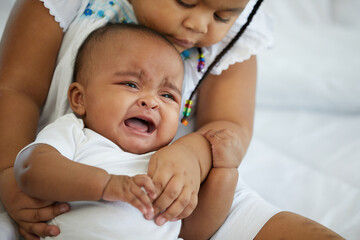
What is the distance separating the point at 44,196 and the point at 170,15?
0.50 meters

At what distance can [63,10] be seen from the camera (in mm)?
1031

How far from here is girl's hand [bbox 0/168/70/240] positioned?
2.50ft

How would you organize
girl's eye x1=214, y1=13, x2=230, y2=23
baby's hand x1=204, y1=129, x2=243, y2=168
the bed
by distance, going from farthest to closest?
the bed → girl's eye x1=214, y1=13, x2=230, y2=23 → baby's hand x1=204, y1=129, x2=243, y2=168

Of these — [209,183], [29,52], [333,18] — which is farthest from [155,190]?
[333,18]

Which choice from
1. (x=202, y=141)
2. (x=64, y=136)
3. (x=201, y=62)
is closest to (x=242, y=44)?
(x=201, y=62)

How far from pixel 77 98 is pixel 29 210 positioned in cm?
28

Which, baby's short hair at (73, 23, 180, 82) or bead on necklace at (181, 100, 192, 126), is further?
bead on necklace at (181, 100, 192, 126)

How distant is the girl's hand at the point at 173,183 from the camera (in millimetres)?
767

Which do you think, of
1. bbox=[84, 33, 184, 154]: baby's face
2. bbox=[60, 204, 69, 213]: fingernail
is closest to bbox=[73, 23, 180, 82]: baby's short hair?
bbox=[84, 33, 184, 154]: baby's face

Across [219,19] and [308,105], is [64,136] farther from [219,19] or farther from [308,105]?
[308,105]

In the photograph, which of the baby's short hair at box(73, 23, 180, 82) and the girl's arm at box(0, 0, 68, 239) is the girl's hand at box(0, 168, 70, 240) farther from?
the baby's short hair at box(73, 23, 180, 82)

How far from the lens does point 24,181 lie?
710 mm

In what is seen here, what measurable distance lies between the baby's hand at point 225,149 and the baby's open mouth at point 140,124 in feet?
0.46

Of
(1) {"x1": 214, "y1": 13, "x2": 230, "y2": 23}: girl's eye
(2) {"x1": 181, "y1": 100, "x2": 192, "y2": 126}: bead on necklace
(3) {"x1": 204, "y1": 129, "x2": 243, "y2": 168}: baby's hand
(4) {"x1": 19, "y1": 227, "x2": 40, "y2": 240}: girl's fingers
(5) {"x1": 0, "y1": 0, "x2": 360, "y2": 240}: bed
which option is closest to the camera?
(4) {"x1": 19, "y1": 227, "x2": 40, "y2": 240}: girl's fingers
